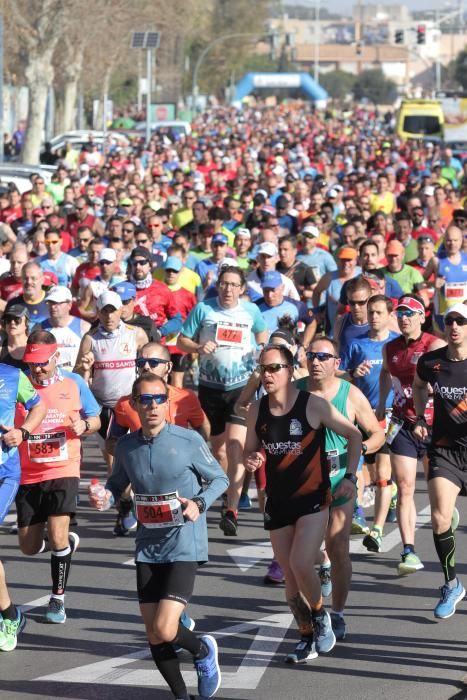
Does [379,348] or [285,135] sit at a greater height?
[379,348]

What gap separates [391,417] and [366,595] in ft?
4.41

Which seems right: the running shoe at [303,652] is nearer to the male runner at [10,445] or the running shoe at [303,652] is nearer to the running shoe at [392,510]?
the male runner at [10,445]

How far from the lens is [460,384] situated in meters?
8.90

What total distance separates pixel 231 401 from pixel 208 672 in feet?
15.1

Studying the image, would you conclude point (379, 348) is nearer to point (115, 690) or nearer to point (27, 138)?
point (115, 690)

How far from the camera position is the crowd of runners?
7.26m

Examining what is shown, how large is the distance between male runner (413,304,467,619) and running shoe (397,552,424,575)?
95 cm

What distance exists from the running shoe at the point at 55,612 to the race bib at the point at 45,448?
802mm

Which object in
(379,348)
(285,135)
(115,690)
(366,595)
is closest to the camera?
(115,690)

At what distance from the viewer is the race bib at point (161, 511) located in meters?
7.15

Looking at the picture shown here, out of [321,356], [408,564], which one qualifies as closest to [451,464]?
[321,356]

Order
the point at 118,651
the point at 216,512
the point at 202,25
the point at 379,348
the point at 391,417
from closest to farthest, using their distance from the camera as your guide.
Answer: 1. the point at 118,651
2. the point at 391,417
3. the point at 379,348
4. the point at 216,512
5. the point at 202,25

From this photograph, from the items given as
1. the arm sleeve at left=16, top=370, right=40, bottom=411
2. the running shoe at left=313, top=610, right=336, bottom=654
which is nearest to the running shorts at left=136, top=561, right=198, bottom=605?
the running shoe at left=313, top=610, right=336, bottom=654

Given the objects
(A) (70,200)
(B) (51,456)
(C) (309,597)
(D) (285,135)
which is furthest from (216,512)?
(D) (285,135)
